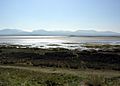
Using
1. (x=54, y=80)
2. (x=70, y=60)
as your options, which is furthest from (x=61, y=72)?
(x=70, y=60)

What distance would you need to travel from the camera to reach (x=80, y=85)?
1319cm

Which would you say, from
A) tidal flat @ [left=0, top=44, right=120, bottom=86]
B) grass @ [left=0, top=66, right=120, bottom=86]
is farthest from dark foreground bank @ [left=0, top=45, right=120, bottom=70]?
grass @ [left=0, top=66, right=120, bottom=86]

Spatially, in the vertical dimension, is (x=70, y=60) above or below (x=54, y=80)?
below

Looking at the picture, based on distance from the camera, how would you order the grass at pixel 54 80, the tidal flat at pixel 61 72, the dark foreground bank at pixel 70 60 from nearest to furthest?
the grass at pixel 54 80 → the tidal flat at pixel 61 72 → the dark foreground bank at pixel 70 60

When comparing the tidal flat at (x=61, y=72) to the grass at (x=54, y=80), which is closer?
the grass at (x=54, y=80)

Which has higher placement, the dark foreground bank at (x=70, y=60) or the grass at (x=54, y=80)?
the grass at (x=54, y=80)

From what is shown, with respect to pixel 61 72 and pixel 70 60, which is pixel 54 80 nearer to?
pixel 61 72

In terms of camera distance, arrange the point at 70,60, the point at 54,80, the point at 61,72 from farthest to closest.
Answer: the point at 70,60, the point at 61,72, the point at 54,80

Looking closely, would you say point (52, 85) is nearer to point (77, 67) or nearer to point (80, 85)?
point (80, 85)

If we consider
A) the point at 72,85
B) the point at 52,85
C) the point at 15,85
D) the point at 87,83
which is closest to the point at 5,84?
the point at 15,85

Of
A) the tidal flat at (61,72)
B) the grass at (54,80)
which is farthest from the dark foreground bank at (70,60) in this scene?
the grass at (54,80)

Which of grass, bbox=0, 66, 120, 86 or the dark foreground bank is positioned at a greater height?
grass, bbox=0, 66, 120, 86

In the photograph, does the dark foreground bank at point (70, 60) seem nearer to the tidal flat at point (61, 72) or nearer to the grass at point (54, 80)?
the tidal flat at point (61, 72)

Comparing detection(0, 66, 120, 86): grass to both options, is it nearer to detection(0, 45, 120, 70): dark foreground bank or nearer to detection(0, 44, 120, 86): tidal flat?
detection(0, 44, 120, 86): tidal flat
